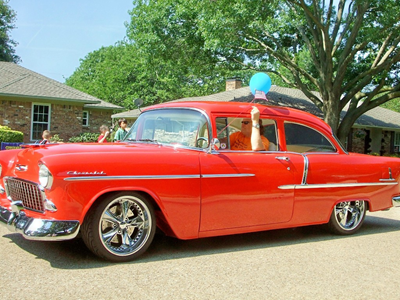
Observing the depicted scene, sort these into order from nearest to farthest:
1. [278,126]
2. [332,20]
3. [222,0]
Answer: [278,126], [222,0], [332,20]

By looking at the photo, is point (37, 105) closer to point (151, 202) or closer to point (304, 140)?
point (304, 140)

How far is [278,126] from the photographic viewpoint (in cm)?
596

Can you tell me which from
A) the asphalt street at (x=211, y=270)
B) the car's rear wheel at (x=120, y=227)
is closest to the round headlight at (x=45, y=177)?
the car's rear wheel at (x=120, y=227)

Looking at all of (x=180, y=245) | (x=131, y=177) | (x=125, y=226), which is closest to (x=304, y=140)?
(x=180, y=245)

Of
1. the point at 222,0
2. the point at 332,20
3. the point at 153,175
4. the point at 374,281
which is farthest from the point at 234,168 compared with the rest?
the point at 332,20

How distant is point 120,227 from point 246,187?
5.18 feet

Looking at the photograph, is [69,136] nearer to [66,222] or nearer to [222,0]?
[222,0]

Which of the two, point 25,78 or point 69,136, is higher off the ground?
point 25,78

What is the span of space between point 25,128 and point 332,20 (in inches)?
625

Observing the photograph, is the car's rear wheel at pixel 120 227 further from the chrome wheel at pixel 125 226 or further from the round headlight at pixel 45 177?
the round headlight at pixel 45 177

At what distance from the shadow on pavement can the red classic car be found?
8.4 inches

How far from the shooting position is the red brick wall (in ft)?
73.9

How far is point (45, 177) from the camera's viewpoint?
4.29 meters

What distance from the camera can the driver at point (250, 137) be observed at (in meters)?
5.59
